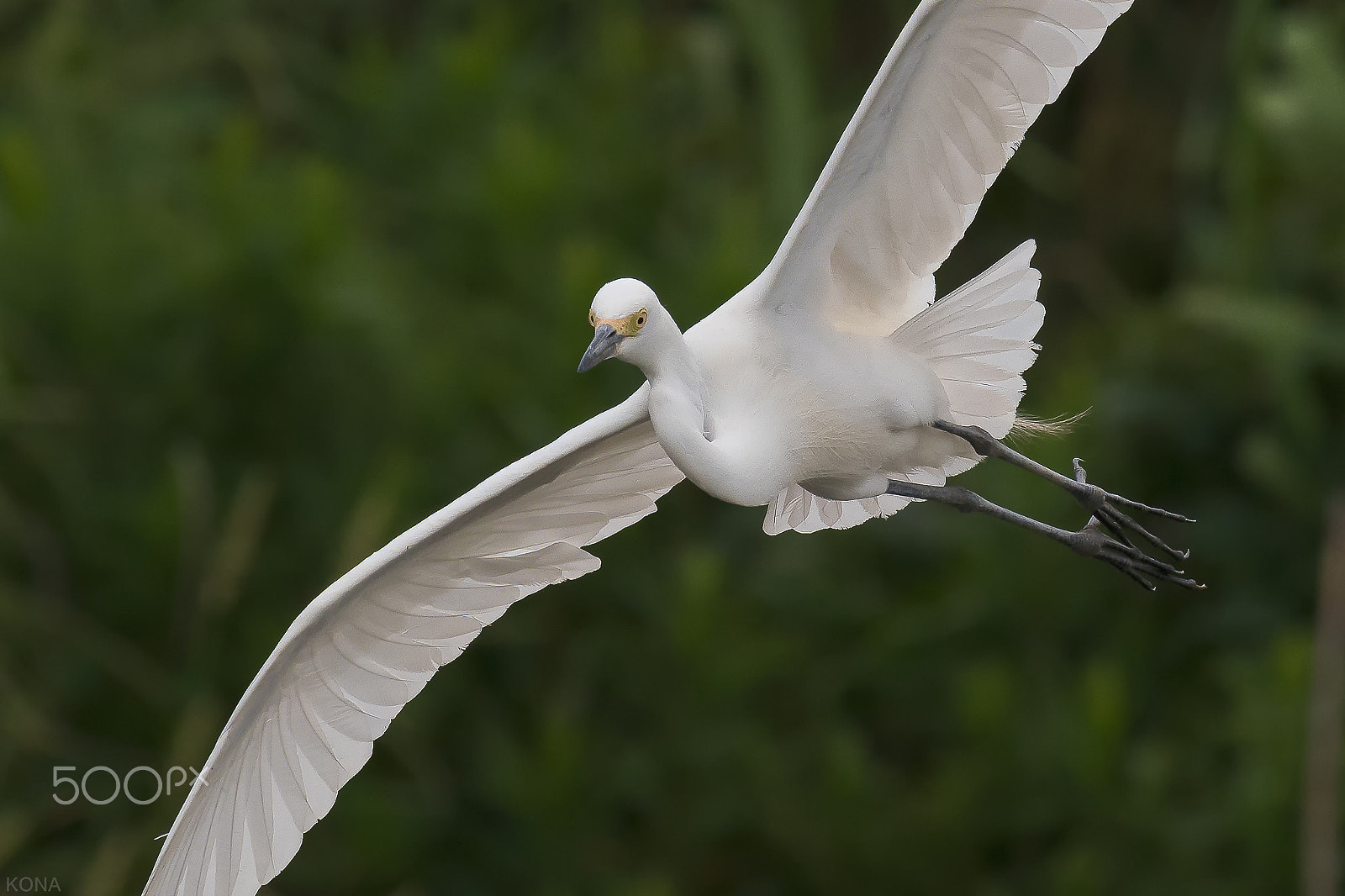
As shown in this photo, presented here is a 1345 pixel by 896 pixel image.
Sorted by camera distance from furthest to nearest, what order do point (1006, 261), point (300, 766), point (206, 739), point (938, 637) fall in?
point (938, 637) → point (206, 739) → point (300, 766) → point (1006, 261)

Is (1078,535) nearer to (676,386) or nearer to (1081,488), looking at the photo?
(1081,488)

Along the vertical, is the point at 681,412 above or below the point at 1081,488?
above

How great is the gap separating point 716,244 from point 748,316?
3693 millimetres

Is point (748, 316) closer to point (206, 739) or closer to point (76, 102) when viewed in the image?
point (206, 739)

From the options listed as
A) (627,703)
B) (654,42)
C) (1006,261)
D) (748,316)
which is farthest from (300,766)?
(654,42)

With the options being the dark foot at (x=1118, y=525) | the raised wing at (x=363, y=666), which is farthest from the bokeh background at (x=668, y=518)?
the raised wing at (x=363, y=666)

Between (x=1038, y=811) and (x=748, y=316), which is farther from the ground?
(x=748, y=316)

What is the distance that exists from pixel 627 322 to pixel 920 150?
745 mm

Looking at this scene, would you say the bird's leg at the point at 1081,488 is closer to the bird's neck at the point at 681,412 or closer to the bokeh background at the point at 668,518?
the bird's neck at the point at 681,412

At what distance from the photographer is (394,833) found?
670 cm

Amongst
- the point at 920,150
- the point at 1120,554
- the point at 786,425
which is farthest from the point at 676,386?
the point at 1120,554

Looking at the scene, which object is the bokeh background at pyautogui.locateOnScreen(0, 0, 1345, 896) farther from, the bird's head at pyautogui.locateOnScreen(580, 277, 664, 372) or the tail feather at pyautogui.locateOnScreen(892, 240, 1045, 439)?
the bird's head at pyautogui.locateOnScreen(580, 277, 664, 372)

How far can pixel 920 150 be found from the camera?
3514 mm

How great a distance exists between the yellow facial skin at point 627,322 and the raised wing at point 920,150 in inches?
13.5
